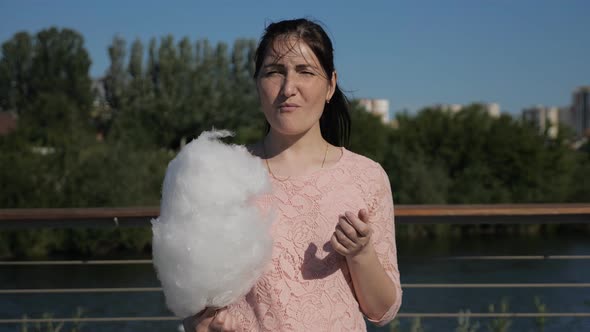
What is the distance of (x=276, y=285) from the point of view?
4.55ft

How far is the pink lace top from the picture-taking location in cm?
139

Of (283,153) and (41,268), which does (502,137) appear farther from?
(283,153)

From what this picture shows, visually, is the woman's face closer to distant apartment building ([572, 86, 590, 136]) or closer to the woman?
the woman

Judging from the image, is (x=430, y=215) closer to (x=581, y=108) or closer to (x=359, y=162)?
(x=359, y=162)

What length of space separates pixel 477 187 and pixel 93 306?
15846 mm

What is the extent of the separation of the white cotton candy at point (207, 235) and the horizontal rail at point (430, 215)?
1.30 meters

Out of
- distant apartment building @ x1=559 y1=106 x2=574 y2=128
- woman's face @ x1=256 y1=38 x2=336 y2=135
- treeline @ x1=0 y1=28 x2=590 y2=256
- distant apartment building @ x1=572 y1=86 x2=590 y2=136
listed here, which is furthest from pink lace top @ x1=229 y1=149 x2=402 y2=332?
distant apartment building @ x1=559 y1=106 x2=574 y2=128

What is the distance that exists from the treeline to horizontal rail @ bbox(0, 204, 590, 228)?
14.4 metres

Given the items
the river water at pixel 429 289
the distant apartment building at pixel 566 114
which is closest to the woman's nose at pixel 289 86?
the river water at pixel 429 289

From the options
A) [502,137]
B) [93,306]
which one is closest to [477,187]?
[502,137]

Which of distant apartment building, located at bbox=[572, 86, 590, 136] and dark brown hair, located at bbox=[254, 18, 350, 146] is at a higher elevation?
dark brown hair, located at bbox=[254, 18, 350, 146]

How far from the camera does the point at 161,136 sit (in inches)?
1369

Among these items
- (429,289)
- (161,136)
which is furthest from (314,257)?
(161,136)

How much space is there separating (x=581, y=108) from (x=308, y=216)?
78.4 meters
